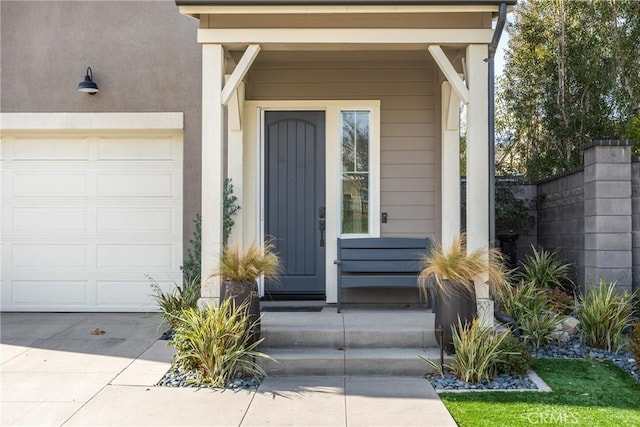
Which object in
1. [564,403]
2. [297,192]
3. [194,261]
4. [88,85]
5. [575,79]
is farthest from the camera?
[575,79]

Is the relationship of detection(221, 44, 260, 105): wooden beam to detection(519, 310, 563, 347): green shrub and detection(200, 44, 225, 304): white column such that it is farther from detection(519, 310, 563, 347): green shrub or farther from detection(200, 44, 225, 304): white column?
detection(519, 310, 563, 347): green shrub

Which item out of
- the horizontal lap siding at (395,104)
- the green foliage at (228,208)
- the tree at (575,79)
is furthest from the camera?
the tree at (575,79)

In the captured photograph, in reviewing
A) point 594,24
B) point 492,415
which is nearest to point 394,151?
point 492,415

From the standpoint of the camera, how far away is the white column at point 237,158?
577cm

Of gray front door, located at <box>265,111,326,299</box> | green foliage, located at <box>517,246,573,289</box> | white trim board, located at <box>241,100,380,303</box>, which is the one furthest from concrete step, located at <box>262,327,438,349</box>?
green foliage, located at <box>517,246,573,289</box>

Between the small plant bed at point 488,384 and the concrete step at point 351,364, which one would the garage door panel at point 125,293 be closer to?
the concrete step at point 351,364

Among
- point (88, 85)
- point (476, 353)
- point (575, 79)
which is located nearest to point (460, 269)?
point (476, 353)

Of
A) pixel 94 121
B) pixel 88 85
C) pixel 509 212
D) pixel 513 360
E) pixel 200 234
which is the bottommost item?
pixel 513 360

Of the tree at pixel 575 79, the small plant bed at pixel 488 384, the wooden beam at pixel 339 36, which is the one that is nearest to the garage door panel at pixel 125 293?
the wooden beam at pixel 339 36

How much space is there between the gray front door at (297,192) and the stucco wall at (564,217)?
2.75 metres

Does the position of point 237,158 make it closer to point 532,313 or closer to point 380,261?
point 380,261

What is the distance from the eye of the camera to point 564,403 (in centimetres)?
357

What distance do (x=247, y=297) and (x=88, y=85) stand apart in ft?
11.0

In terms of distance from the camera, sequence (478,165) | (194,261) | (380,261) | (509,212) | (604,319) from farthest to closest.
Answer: (509,212)
(194,261)
(380,261)
(604,319)
(478,165)
